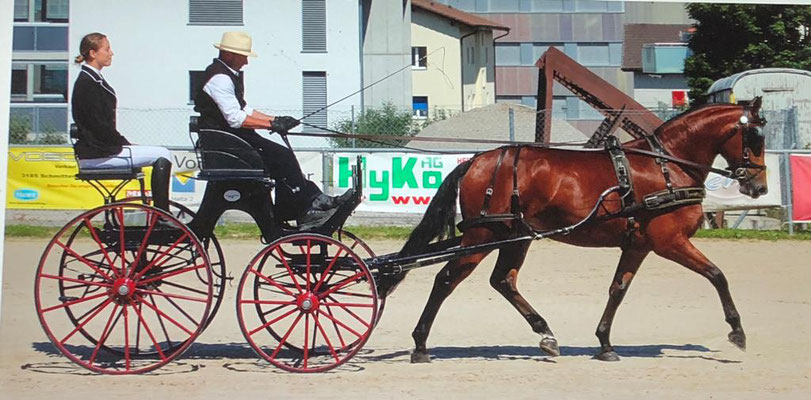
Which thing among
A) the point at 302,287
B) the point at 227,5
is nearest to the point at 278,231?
the point at 302,287

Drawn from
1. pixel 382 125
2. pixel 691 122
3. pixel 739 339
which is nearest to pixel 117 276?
pixel 382 125

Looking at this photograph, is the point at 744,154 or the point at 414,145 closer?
the point at 744,154

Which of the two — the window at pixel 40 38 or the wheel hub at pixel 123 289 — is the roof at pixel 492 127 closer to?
the wheel hub at pixel 123 289

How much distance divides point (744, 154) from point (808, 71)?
1382 mm

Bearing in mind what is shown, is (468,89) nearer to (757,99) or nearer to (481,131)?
(481,131)

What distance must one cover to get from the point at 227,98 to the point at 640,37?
9.83 ft

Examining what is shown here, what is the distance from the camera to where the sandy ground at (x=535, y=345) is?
4.90m

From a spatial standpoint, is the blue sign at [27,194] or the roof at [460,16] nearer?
the blue sign at [27,194]

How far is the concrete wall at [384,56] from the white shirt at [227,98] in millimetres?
1202

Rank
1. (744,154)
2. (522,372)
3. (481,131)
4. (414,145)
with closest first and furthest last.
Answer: (522,372)
(744,154)
(481,131)
(414,145)

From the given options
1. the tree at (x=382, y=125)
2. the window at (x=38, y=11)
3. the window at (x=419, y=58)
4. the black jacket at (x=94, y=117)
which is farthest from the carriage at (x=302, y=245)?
the window at (x=419, y=58)

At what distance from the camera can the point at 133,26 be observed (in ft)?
19.3

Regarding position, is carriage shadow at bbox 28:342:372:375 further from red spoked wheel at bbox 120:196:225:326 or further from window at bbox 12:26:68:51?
window at bbox 12:26:68:51

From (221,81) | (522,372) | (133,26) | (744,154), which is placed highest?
(133,26)
